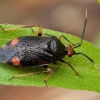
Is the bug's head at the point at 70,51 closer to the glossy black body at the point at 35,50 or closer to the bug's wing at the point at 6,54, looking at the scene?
the glossy black body at the point at 35,50

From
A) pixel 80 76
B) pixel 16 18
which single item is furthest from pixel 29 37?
pixel 16 18

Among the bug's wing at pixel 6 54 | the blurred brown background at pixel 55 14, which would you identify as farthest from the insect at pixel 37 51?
the blurred brown background at pixel 55 14

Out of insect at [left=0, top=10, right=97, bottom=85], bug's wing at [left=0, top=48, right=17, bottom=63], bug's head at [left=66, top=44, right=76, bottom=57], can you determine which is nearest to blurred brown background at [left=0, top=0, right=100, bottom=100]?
bug's head at [left=66, top=44, right=76, bottom=57]

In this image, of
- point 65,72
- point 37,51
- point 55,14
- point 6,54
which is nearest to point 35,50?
point 37,51

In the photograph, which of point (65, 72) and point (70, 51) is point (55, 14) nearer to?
point (70, 51)

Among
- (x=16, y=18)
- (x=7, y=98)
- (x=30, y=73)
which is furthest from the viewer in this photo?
(x=16, y=18)

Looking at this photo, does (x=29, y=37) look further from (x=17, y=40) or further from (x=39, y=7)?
(x=39, y=7)
